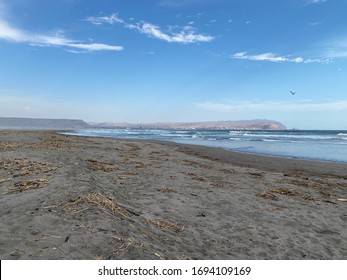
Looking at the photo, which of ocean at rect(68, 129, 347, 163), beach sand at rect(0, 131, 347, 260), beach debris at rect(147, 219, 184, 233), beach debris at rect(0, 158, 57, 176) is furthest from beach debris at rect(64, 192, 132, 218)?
ocean at rect(68, 129, 347, 163)

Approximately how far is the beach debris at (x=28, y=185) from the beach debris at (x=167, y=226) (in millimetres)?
3299

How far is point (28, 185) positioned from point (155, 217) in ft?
11.6

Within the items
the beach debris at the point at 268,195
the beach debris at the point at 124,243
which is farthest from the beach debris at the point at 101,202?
the beach debris at the point at 268,195

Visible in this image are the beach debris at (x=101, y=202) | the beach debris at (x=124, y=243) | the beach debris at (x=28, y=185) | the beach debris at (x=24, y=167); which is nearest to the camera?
the beach debris at (x=124, y=243)

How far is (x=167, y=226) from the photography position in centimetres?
558

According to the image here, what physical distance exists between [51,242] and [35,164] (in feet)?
21.5

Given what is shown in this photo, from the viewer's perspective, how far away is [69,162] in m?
10.6

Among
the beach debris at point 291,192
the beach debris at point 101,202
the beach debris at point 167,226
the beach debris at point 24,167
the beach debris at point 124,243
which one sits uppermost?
the beach debris at point 24,167

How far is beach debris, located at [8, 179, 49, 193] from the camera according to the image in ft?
22.6

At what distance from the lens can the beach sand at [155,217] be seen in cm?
414

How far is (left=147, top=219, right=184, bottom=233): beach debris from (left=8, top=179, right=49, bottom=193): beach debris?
3299 millimetres

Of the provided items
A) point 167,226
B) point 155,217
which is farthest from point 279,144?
point 167,226

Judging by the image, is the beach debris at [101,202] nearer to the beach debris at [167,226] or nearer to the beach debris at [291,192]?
the beach debris at [167,226]
